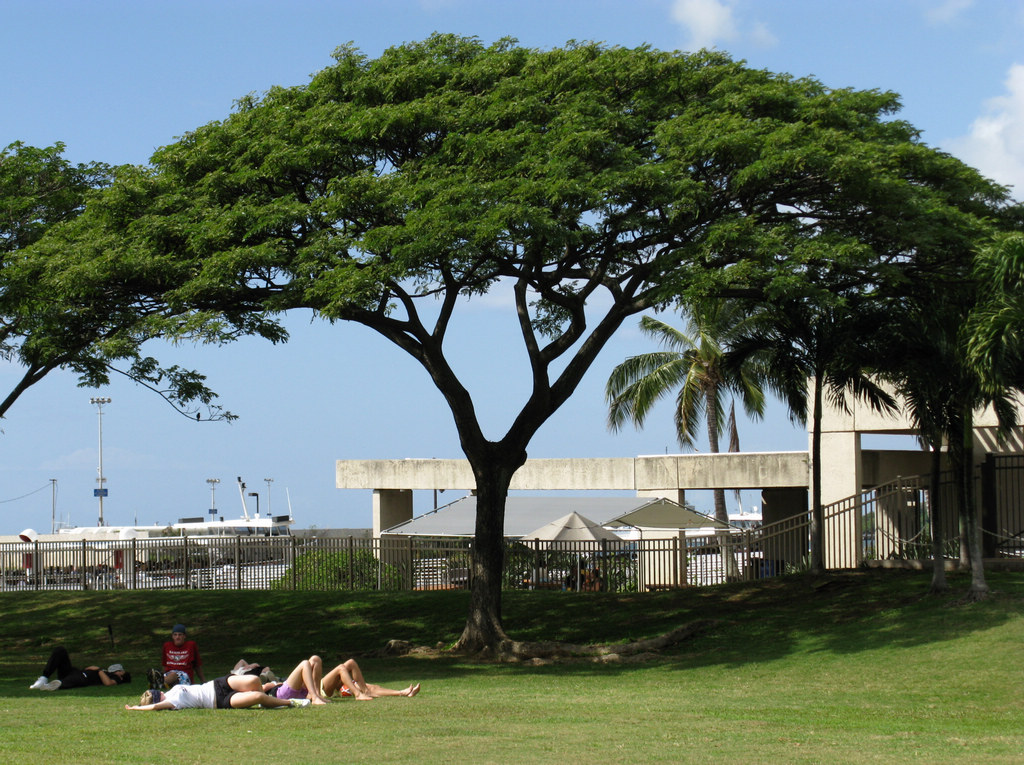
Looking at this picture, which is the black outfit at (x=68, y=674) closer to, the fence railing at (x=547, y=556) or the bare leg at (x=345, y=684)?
the bare leg at (x=345, y=684)

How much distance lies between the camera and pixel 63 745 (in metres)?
9.26

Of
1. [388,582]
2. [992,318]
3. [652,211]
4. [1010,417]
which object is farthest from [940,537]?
[388,582]

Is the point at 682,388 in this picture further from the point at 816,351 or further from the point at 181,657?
the point at 181,657

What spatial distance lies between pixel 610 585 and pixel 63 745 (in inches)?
662

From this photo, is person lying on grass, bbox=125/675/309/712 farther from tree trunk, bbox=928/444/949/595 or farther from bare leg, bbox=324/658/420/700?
tree trunk, bbox=928/444/949/595

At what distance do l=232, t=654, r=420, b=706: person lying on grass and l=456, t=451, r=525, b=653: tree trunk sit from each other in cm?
541

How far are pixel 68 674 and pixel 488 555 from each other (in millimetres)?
6761

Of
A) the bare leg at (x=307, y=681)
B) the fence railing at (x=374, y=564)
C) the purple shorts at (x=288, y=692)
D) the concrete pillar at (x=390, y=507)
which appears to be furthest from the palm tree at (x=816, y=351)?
the concrete pillar at (x=390, y=507)

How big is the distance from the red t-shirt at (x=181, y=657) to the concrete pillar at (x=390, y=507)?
88.5 ft

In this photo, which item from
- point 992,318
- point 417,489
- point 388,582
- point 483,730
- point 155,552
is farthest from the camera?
point 417,489

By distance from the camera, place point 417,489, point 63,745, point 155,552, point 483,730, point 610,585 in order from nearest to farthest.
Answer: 1. point 63,745
2. point 483,730
3. point 610,585
4. point 155,552
5. point 417,489

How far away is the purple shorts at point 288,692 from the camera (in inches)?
489

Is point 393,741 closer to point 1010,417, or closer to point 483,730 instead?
point 483,730

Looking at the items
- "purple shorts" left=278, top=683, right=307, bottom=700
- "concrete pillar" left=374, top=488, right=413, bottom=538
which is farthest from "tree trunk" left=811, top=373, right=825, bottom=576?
"concrete pillar" left=374, top=488, right=413, bottom=538
